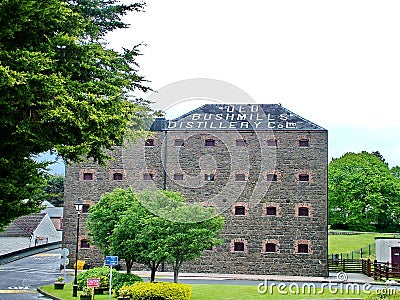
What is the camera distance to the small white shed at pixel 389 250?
33625 mm

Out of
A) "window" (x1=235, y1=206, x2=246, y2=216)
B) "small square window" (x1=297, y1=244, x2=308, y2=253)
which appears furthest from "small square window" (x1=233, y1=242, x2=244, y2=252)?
"small square window" (x1=297, y1=244, x2=308, y2=253)

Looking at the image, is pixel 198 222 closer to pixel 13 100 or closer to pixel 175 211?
pixel 175 211

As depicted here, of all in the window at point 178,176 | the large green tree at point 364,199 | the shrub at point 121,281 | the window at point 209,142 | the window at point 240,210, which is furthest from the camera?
the large green tree at point 364,199

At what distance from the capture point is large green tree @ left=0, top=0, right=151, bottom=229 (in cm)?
1097

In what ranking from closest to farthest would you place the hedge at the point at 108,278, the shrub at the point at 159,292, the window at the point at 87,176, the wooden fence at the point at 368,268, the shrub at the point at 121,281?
1. the shrub at the point at 159,292
2. the shrub at the point at 121,281
3. the hedge at the point at 108,278
4. the wooden fence at the point at 368,268
5. the window at the point at 87,176

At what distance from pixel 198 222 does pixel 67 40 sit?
37.1 feet

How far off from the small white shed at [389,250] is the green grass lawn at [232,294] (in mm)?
9923

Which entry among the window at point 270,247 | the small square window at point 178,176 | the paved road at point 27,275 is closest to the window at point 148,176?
the small square window at point 178,176

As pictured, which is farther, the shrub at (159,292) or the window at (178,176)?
the window at (178,176)

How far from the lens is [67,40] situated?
1188cm

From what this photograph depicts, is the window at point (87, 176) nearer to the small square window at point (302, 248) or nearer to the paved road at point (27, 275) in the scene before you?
the paved road at point (27, 275)

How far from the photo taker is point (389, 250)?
3378cm

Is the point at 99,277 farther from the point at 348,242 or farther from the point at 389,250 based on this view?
the point at 348,242

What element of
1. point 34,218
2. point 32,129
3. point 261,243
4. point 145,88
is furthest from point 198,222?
point 34,218
